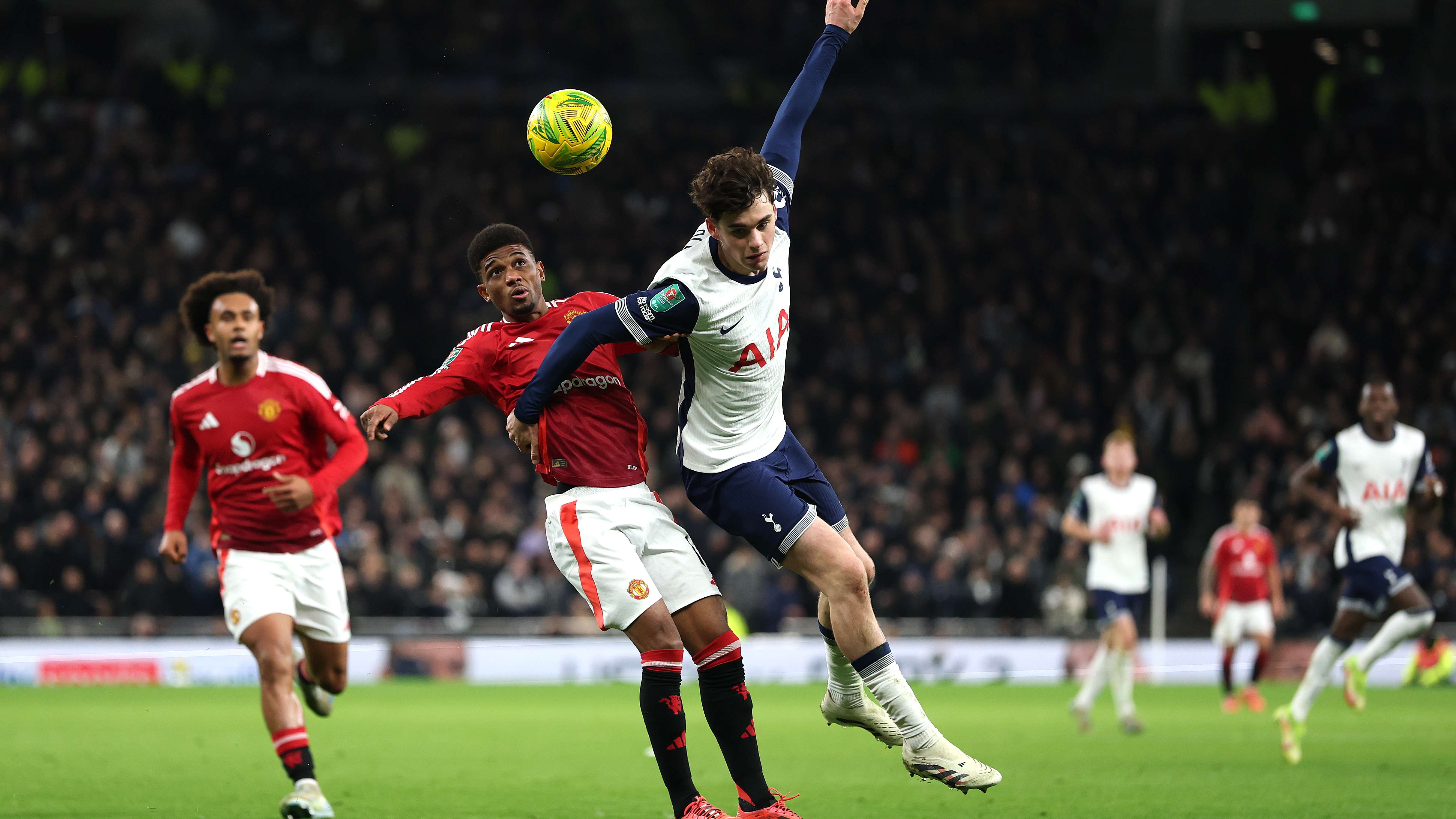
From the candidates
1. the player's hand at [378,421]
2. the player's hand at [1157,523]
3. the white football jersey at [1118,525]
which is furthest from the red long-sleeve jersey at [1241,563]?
the player's hand at [378,421]

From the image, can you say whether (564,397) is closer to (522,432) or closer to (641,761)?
(522,432)

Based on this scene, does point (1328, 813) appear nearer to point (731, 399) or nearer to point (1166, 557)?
point (731, 399)

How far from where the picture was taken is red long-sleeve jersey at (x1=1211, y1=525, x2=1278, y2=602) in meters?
18.1

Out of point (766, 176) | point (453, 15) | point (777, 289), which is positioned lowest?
point (777, 289)

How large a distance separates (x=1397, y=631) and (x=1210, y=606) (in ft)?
18.0

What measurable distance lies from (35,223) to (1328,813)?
69.3ft

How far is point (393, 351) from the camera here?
23797mm

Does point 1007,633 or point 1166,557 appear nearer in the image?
point 1007,633

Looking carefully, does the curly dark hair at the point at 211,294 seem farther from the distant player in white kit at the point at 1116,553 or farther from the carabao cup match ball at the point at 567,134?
the distant player in white kit at the point at 1116,553

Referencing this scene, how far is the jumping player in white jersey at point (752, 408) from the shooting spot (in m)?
6.39

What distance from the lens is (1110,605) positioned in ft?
46.0

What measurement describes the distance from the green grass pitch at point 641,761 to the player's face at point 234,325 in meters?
2.35

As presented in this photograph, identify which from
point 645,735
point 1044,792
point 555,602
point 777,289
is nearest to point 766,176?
point 777,289

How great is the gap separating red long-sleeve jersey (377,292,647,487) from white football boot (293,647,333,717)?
2.77 meters
